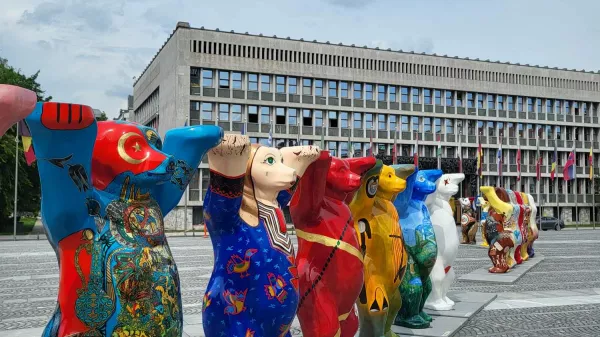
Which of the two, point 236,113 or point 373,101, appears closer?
point 236,113

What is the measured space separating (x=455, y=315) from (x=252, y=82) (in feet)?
111

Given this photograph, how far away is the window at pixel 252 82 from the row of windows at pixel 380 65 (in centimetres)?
127

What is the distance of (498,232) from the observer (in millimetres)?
14211

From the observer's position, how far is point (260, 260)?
164 inches

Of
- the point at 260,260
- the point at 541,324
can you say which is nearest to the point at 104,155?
the point at 260,260


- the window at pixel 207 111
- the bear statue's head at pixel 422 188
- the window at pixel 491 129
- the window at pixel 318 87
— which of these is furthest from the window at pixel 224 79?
the bear statue's head at pixel 422 188

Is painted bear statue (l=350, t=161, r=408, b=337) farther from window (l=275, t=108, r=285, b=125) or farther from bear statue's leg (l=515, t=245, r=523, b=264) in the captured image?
window (l=275, t=108, r=285, b=125)

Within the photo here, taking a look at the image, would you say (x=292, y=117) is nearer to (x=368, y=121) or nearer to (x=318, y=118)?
(x=318, y=118)

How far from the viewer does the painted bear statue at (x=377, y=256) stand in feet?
18.7

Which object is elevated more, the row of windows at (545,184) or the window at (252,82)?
the window at (252,82)

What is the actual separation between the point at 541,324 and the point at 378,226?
3.82 meters

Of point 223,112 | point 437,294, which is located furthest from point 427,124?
point 437,294

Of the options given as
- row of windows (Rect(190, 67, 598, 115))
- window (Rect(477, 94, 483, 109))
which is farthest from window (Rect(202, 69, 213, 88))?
window (Rect(477, 94, 483, 109))

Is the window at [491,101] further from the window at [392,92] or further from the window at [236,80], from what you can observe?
the window at [236,80]
